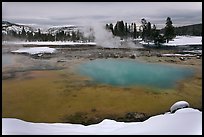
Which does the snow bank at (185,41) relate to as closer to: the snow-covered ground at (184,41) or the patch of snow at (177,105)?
the snow-covered ground at (184,41)

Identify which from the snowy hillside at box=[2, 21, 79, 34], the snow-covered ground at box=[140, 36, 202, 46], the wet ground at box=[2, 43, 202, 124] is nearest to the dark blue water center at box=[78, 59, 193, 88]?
the wet ground at box=[2, 43, 202, 124]

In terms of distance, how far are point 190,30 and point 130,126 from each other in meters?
0.82

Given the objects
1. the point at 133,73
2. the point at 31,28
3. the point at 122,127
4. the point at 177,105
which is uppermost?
the point at 31,28

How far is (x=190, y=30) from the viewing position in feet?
8.12

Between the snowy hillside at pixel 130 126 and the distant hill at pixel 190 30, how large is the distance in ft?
1.63

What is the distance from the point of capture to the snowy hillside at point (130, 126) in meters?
2.39

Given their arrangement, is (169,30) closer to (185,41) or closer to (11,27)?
(185,41)

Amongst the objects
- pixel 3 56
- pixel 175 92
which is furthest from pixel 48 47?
pixel 175 92

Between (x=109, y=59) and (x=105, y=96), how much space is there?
27 cm

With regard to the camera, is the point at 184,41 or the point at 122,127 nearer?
the point at 122,127

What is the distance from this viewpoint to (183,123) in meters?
2.42

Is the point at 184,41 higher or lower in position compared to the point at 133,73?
higher

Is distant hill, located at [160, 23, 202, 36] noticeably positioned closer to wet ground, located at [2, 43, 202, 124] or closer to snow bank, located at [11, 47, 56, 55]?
wet ground, located at [2, 43, 202, 124]

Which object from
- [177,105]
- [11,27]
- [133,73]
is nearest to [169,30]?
[133,73]
